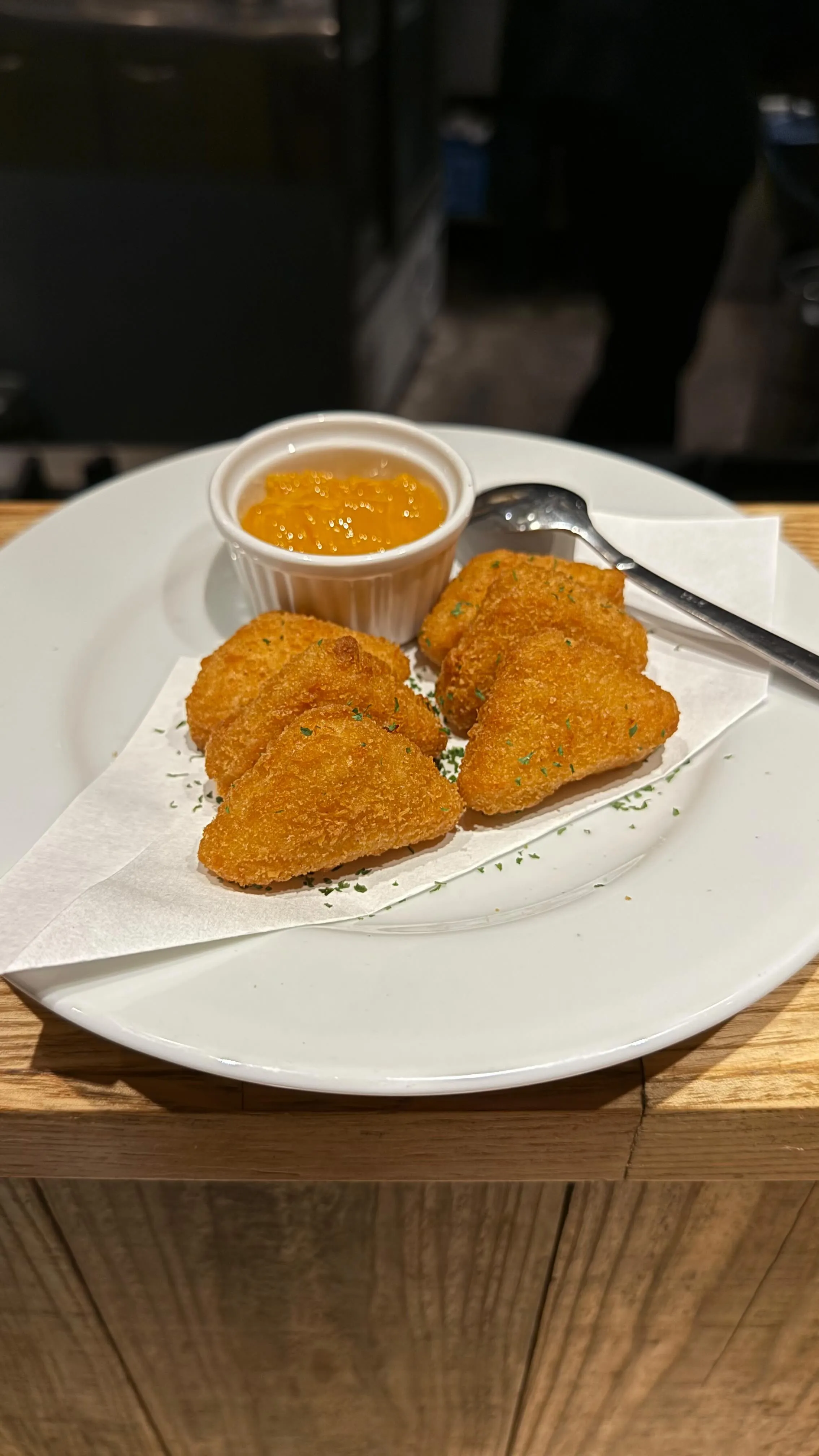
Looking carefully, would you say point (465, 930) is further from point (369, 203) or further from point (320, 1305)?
point (369, 203)

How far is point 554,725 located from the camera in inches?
57.1

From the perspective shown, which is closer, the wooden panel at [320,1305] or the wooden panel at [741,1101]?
the wooden panel at [741,1101]

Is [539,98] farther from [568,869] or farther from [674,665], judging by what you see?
[568,869]

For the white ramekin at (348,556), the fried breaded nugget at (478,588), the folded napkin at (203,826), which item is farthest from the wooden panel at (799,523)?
the white ramekin at (348,556)

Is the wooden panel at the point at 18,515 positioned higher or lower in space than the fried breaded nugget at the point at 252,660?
lower

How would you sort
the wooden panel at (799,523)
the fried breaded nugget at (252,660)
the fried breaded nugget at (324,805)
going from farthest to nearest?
the wooden panel at (799,523) → the fried breaded nugget at (252,660) → the fried breaded nugget at (324,805)

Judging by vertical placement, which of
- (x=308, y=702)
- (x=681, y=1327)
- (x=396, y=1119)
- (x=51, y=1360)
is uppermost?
(x=308, y=702)

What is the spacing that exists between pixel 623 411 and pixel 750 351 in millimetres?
1370

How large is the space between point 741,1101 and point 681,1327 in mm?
619

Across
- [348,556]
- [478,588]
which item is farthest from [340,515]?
[478,588]

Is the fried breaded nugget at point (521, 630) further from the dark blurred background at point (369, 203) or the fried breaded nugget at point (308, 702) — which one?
the dark blurred background at point (369, 203)

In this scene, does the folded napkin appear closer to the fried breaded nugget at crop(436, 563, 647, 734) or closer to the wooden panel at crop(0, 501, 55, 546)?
the fried breaded nugget at crop(436, 563, 647, 734)

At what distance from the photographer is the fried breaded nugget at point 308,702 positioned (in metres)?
1.41

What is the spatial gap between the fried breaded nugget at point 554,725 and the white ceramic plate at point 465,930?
0.08m
